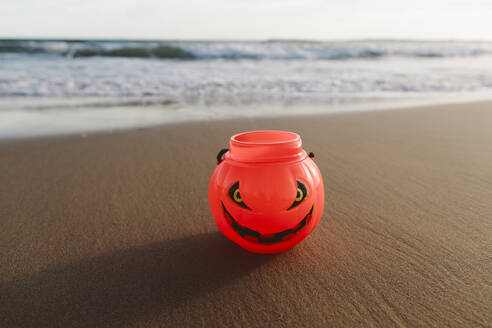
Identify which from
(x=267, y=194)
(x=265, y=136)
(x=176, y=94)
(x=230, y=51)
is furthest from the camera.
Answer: (x=230, y=51)

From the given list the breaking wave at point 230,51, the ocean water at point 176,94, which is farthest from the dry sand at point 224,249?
the breaking wave at point 230,51

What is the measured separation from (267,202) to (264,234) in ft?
0.52

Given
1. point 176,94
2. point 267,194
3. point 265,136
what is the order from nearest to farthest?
point 267,194 < point 265,136 < point 176,94

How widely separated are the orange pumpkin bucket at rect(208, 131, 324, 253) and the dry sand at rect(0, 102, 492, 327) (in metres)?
0.17

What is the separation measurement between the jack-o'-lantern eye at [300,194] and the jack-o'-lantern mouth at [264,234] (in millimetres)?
93

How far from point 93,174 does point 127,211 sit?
2.51ft

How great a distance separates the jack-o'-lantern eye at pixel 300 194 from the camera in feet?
4.63

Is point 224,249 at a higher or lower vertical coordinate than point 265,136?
lower

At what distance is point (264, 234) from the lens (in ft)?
4.77

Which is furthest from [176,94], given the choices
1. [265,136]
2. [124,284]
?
[124,284]

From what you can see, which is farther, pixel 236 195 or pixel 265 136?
pixel 265 136

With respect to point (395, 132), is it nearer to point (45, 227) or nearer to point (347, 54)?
point (45, 227)

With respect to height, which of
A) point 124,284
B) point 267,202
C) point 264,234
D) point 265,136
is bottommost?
point 124,284

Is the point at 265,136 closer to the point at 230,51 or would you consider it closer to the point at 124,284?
the point at 124,284
